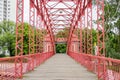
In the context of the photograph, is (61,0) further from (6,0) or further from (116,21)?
(6,0)

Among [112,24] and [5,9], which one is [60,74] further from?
[5,9]

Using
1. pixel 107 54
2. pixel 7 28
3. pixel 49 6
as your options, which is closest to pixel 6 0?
pixel 7 28

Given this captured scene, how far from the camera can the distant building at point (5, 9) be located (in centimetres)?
13000

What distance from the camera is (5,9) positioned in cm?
13600

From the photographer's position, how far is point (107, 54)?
3431 centimetres

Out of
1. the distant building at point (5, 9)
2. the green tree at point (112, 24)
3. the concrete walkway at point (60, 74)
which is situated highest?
the distant building at point (5, 9)

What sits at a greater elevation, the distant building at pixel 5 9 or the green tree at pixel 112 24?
the distant building at pixel 5 9

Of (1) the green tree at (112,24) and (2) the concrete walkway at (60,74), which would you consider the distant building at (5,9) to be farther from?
(2) the concrete walkway at (60,74)

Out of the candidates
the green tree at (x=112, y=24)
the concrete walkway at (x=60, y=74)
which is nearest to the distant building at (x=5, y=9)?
the green tree at (x=112, y=24)

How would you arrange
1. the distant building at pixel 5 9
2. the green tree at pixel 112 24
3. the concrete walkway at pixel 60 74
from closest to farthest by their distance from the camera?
the concrete walkway at pixel 60 74 < the green tree at pixel 112 24 < the distant building at pixel 5 9

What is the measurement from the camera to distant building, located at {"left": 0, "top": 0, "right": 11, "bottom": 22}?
427 ft

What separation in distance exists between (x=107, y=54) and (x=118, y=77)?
25240 millimetres

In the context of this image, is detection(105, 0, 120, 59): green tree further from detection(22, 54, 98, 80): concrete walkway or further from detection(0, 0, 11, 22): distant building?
detection(0, 0, 11, 22): distant building

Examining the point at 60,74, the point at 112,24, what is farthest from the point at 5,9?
the point at 60,74
